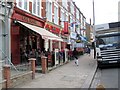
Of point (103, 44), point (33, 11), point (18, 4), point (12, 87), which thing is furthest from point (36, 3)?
point (12, 87)

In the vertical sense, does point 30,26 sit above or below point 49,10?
below

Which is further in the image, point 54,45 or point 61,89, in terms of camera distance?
point 54,45

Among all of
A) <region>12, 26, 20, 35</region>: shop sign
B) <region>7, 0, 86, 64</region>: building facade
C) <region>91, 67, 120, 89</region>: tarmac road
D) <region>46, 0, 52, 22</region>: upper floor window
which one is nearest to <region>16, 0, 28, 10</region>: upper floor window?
<region>7, 0, 86, 64</region>: building facade

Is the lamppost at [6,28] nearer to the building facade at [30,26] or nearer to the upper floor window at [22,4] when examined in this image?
the building facade at [30,26]

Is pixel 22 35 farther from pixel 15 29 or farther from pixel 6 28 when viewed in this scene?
pixel 6 28

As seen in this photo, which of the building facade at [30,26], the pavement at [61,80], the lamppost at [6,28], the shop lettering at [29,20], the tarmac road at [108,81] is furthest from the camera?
the shop lettering at [29,20]

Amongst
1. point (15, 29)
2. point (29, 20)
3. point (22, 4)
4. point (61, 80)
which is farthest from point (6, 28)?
point (61, 80)

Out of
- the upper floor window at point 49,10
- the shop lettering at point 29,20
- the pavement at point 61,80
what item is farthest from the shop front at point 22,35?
the upper floor window at point 49,10

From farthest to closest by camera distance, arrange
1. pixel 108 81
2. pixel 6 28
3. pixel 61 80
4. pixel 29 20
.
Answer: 1. pixel 29 20
2. pixel 6 28
3. pixel 61 80
4. pixel 108 81

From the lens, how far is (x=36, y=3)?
25031 millimetres

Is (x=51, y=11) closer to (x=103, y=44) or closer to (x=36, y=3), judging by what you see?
(x=36, y=3)

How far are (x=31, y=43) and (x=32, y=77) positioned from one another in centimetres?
949

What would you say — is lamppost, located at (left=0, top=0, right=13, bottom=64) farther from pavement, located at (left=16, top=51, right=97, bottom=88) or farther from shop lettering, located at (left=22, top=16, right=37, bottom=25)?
shop lettering, located at (left=22, top=16, right=37, bottom=25)

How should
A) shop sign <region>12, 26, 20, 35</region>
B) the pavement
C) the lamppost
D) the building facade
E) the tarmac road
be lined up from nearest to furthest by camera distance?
the pavement
the tarmac road
the lamppost
shop sign <region>12, 26, 20, 35</region>
the building facade
